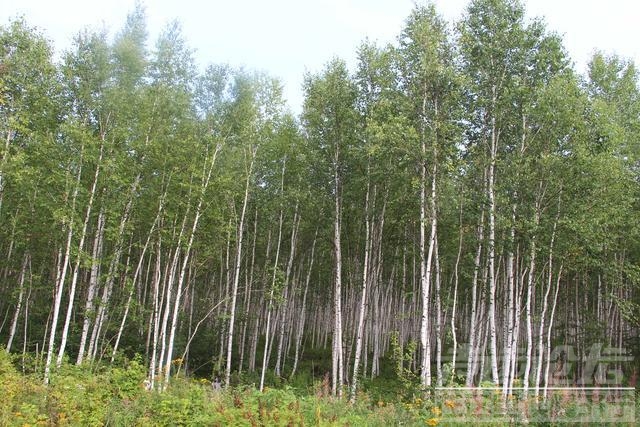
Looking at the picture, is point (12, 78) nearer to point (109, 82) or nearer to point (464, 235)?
point (109, 82)

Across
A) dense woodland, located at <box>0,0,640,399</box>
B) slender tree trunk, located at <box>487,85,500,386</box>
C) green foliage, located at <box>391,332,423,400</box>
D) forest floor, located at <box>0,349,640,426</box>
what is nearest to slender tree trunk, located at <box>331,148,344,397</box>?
dense woodland, located at <box>0,0,640,399</box>

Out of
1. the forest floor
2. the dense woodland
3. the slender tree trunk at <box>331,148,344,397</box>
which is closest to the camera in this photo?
the forest floor

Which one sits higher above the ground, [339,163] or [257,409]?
[339,163]

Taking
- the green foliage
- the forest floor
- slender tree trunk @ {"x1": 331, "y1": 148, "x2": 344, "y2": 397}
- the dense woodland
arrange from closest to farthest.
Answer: the forest floor, the green foliage, the dense woodland, slender tree trunk @ {"x1": 331, "y1": 148, "x2": 344, "y2": 397}

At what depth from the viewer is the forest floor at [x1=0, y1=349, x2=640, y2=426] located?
25.0 ft

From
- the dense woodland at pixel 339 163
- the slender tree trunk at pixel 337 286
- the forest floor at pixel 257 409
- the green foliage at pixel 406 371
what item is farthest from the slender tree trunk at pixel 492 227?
the forest floor at pixel 257 409

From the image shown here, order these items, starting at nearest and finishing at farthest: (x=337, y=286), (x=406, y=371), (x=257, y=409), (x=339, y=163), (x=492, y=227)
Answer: (x=257, y=409) → (x=406, y=371) → (x=492, y=227) → (x=337, y=286) → (x=339, y=163)

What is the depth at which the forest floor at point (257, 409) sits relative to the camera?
7.63 meters

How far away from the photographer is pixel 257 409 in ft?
26.5

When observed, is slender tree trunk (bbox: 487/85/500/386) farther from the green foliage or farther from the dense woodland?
the green foliage

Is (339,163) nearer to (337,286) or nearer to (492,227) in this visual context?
(337,286)

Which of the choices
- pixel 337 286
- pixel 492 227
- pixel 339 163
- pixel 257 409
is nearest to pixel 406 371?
pixel 257 409

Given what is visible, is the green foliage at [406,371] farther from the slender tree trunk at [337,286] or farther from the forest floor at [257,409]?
the slender tree trunk at [337,286]

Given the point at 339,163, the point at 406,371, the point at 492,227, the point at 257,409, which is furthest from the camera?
the point at 339,163
